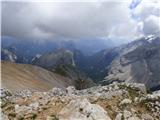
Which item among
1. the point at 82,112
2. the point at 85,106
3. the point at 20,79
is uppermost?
the point at 20,79

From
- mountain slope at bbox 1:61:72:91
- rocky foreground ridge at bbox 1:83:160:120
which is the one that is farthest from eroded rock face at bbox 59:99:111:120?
mountain slope at bbox 1:61:72:91

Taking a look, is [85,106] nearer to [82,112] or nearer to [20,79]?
[82,112]

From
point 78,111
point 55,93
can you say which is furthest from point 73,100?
point 55,93

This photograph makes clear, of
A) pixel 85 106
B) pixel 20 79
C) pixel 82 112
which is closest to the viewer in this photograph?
pixel 82 112

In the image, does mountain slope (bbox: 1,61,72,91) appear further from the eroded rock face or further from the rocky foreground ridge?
the eroded rock face

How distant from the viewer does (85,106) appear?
34406 mm

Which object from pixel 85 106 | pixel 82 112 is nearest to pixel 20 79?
pixel 85 106

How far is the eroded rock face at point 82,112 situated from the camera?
3344 cm

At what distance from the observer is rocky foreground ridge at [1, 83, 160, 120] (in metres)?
33.9

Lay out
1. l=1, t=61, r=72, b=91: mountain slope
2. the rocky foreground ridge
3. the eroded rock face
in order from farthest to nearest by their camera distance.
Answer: l=1, t=61, r=72, b=91: mountain slope, the rocky foreground ridge, the eroded rock face

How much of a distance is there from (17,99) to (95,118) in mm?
8899

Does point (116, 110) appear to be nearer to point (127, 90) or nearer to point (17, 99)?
point (127, 90)

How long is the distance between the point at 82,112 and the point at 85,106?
716 millimetres

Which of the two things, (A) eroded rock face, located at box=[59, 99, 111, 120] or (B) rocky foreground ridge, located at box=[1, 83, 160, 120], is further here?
(B) rocky foreground ridge, located at box=[1, 83, 160, 120]
